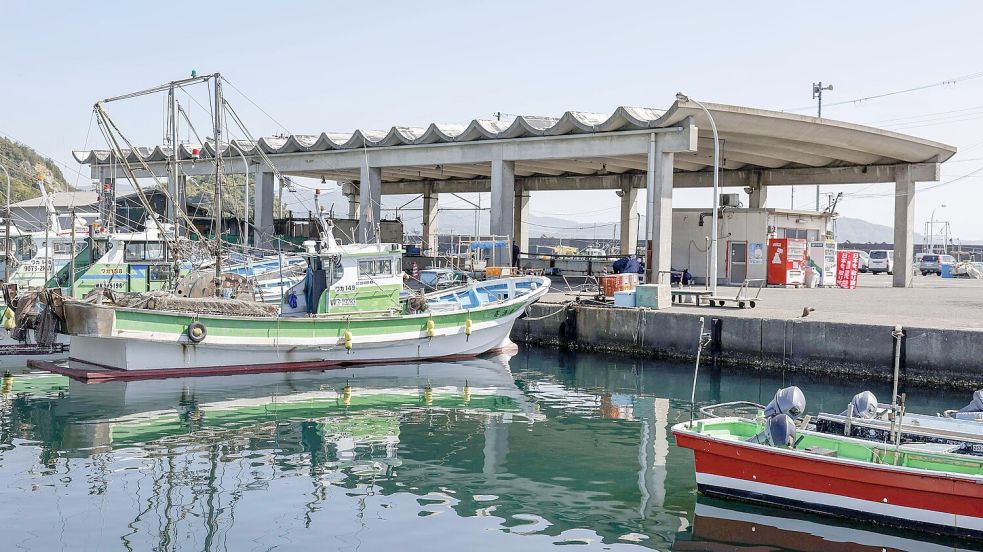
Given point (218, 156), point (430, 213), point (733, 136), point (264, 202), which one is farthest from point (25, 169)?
point (733, 136)

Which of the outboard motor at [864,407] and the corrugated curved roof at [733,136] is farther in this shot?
the corrugated curved roof at [733,136]

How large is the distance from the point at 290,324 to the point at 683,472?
11.6 metres

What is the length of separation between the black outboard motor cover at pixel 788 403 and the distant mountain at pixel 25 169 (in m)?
62.6

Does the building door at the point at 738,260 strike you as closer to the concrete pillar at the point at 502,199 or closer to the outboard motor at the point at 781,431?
the concrete pillar at the point at 502,199

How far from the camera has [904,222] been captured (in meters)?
38.6

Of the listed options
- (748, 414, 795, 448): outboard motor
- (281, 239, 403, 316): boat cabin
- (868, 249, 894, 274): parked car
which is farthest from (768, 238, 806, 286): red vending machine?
(868, 249, 894, 274): parked car

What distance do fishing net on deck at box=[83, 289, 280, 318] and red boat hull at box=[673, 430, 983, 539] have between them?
13.0 meters

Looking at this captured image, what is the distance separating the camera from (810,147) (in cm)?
3622

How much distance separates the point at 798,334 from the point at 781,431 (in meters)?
12.1

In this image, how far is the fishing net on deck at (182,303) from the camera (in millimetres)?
21578

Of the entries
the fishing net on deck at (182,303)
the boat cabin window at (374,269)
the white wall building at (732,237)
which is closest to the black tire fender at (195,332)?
the fishing net on deck at (182,303)

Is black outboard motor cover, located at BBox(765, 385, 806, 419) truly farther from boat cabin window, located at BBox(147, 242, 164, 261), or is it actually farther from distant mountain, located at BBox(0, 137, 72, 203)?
distant mountain, located at BBox(0, 137, 72, 203)

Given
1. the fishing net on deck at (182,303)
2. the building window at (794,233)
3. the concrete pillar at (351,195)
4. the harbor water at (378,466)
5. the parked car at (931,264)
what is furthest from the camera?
the parked car at (931,264)

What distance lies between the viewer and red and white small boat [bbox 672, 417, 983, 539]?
11070 millimetres
